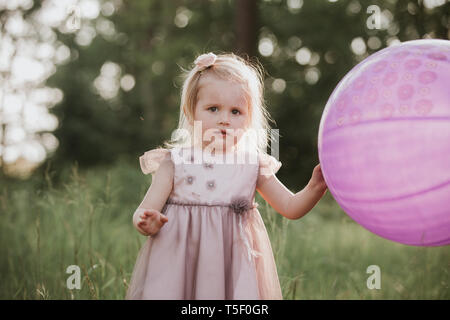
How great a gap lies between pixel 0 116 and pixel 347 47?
859cm

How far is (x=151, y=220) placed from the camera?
6.52 ft

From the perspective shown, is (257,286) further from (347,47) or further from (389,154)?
(347,47)

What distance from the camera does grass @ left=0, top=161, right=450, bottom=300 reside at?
125 inches

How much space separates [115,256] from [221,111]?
82.2 inches

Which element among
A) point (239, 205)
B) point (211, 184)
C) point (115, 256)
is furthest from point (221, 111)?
point (115, 256)

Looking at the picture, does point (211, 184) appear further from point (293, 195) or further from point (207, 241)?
point (293, 195)

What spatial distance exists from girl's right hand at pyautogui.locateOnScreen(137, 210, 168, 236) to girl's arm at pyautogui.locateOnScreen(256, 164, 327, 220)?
57 centimetres

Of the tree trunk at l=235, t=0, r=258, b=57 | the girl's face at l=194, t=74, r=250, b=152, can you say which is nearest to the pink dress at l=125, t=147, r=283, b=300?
the girl's face at l=194, t=74, r=250, b=152

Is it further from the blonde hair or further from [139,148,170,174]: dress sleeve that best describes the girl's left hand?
[139,148,170,174]: dress sleeve

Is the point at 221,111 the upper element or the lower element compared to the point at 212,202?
upper

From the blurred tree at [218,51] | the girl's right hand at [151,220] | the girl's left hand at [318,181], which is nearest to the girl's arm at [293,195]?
the girl's left hand at [318,181]

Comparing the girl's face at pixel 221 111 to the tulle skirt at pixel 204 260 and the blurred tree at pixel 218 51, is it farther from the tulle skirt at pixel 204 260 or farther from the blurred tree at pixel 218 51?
the blurred tree at pixel 218 51

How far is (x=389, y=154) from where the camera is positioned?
1896 mm
